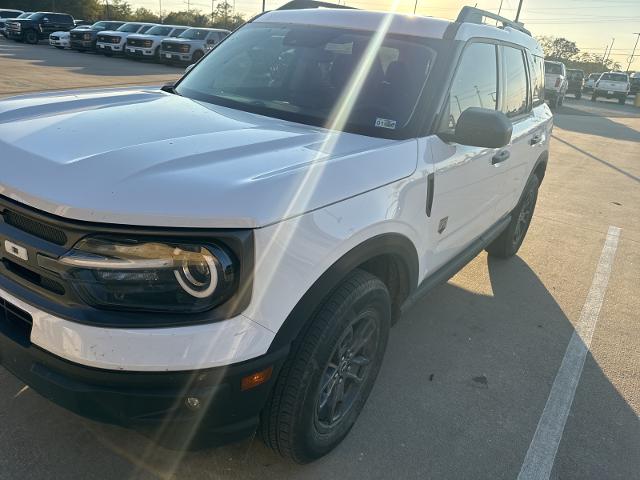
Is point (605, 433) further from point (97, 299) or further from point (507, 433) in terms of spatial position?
point (97, 299)

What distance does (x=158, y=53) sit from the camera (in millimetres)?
24578

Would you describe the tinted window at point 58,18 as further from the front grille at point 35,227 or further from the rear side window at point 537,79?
the front grille at point 35,227

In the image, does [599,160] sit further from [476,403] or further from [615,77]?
[615,77]

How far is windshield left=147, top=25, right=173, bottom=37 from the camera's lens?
83.8 feet

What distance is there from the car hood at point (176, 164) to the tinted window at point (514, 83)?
5.58 ft

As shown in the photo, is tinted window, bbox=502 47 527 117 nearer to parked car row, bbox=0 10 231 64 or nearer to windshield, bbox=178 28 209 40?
parked car row, bbox=0 10 231 64

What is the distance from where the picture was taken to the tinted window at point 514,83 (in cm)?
382

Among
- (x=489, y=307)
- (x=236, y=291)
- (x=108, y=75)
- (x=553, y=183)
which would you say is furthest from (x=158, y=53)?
(x=236, y=291)

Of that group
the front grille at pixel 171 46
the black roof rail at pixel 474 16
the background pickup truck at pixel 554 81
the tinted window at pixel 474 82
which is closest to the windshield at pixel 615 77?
the background pickup truck at pixel 554 81

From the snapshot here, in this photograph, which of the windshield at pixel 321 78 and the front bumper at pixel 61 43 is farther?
the front bumper at pixel 61 43

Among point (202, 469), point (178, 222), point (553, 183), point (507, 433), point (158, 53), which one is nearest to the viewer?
point (178, 222)

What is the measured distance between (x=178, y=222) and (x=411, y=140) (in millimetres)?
1355

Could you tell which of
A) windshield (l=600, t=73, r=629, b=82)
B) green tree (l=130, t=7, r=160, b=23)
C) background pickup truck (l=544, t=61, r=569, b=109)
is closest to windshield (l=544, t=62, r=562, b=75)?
background pickup truck (l=544, t=61, r=569, b=109)

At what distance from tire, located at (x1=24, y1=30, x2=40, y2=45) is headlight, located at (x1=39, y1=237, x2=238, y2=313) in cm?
3457
